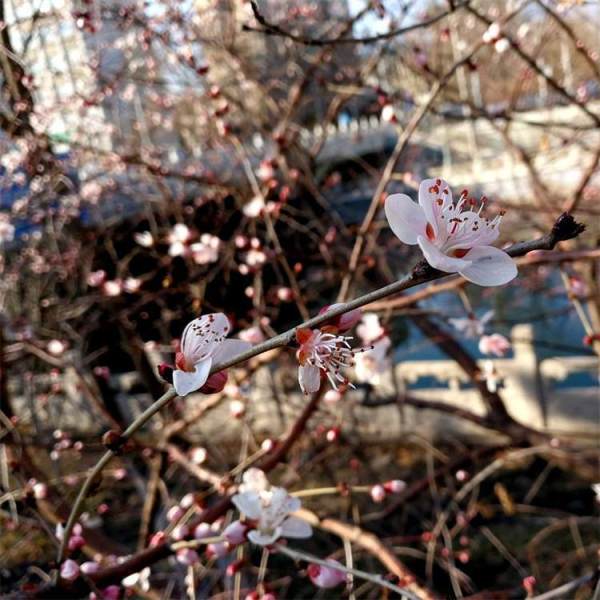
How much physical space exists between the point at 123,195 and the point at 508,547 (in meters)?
4.25

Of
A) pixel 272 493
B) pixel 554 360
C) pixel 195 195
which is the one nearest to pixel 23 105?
pixel 272 493

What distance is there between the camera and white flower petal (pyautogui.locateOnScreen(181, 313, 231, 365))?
0.76m

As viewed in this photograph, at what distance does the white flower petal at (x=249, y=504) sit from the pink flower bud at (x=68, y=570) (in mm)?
310

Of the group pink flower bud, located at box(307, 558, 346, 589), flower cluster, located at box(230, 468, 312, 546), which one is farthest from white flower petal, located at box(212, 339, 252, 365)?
pink flower bud, located at box(307, 558, 346, 589)

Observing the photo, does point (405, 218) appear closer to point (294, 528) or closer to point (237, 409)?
point (294, 528)

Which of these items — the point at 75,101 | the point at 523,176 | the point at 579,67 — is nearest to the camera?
the point at 75,101

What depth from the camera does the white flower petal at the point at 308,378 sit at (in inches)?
27.4

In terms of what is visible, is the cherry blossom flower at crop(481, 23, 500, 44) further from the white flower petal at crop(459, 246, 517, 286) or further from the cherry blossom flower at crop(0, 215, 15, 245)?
the cherry blossom flower at crop(0, 215, 15, 245)

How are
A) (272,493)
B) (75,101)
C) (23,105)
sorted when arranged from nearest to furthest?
1. (272,493)
2. (23,105)
3. (75,101)

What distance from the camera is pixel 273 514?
Result: 120 cm

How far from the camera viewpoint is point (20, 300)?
4941 millimetres

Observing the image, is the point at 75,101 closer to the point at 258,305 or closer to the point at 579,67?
the point at 258,305

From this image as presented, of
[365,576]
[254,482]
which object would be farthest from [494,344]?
[365,576]

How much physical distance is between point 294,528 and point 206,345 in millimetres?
611
